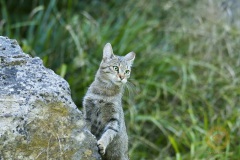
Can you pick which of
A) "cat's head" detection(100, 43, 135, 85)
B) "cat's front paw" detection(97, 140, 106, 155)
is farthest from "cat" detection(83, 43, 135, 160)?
"cat's front paw" detection(97, 140, 106, 155)

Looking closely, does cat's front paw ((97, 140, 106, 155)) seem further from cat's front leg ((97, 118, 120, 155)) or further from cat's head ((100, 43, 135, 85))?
cat's head ((100, 43, 135, 85))

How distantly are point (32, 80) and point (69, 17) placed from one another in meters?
4.45

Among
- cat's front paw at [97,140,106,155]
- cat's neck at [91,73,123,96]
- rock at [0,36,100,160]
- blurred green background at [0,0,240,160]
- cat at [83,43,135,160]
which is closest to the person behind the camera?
rock at [0,36,100,160]

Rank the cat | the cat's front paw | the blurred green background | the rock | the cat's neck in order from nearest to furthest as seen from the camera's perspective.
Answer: the rock
the cat's front paw
the cat
the cat's neck
the blurred green background

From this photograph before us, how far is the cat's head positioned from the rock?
596mm

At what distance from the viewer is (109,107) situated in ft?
11.6

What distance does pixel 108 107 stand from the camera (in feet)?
11.6

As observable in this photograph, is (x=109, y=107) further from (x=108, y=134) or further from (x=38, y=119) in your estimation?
(x=38, y=119)

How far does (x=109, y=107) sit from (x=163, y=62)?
3.74 m

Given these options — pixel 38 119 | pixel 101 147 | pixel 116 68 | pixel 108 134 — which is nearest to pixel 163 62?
pixel 116 68

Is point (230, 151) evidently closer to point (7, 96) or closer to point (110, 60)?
point (110, 60)

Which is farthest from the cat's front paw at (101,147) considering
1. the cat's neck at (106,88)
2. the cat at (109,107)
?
the cat's neck at (106,88)

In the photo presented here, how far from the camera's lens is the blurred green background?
6184mm

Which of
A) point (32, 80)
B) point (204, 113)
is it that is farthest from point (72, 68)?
point (32, 80)
